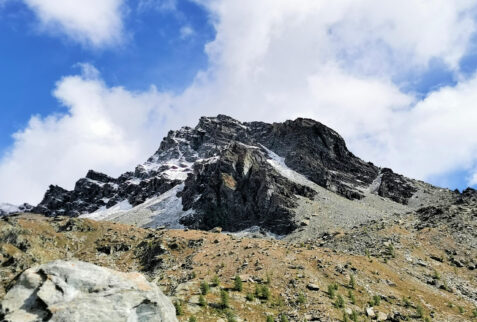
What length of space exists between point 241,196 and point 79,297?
129m

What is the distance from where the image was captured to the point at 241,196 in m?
143

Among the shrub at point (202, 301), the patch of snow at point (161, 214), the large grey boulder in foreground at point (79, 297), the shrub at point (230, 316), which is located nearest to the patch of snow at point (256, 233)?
the patch of snow at point (161, 214)

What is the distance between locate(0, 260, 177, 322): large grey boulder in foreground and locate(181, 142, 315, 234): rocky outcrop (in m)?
104

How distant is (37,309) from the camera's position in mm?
13922

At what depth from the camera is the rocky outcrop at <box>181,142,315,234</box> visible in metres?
129

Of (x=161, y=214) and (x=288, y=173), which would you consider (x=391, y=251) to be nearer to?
(x=288, y=173)

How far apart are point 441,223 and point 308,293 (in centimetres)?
6950

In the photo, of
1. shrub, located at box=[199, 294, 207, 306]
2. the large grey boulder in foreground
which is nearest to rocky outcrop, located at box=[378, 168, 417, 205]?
shrub, located at box=[199, 294, 207, 306]

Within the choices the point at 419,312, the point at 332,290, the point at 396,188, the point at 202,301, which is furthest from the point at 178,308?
the point at 396,188

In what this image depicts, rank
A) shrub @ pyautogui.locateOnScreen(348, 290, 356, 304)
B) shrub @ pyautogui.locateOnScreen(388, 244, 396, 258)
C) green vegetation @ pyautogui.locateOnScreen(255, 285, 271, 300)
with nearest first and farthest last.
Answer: green vegetation @ pyautogui.locateOnScreen(255, 285, 271, 300), shrub @ pyautogui.locateOnScreen(348, 290, 356, 304), shrub @ pyautogui.locateOnScreen(388, 244, 396, 258)

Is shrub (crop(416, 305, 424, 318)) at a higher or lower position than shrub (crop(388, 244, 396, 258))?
lower

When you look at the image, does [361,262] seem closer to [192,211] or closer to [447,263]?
[447,263]

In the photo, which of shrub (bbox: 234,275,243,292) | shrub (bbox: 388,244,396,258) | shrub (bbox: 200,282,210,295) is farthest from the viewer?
shrub (bbox: 388,244,396,258)

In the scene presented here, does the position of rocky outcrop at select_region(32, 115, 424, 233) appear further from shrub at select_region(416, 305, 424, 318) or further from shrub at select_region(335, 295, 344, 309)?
shrub at select_region(335, 295, 344, 309)
